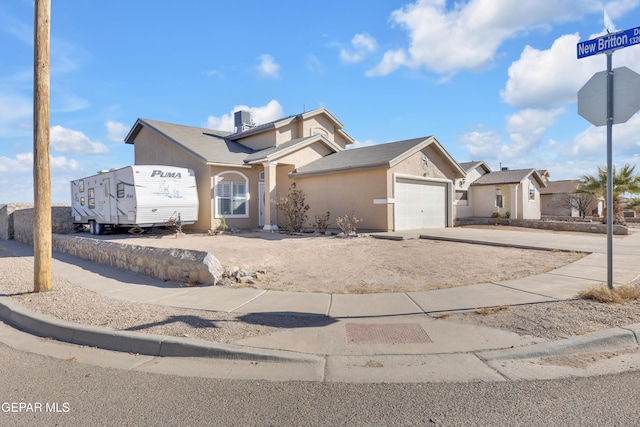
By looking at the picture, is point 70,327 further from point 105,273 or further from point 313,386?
point 105,273

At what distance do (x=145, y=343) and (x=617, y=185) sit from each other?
27.7 meters

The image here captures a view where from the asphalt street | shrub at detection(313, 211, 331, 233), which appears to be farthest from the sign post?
shrub at detection(313, 211, 331, 233)

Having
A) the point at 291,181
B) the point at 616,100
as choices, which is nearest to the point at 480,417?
Result: the point at 616,100

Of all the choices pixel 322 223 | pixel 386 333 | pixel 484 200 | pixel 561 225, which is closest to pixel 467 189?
pixel 484 200

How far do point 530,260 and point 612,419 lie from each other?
7661 millimetres

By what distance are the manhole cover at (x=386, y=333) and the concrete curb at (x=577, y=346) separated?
79 cm

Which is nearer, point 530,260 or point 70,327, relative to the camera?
point 70,327

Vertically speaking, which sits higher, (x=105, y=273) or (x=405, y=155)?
(x=405, y=155)

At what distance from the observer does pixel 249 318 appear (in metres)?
5.54

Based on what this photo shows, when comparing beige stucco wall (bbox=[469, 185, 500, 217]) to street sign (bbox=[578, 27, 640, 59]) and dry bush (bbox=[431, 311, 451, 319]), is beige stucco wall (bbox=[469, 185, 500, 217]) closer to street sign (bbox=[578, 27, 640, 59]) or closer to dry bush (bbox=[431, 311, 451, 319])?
street sign (bbox=[578, 27, 640, 59])

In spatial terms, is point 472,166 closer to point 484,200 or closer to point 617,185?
point 484,200

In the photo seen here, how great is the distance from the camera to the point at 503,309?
5.70m

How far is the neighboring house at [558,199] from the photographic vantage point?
35.8 meters

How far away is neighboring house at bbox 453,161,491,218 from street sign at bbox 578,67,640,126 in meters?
22.3
